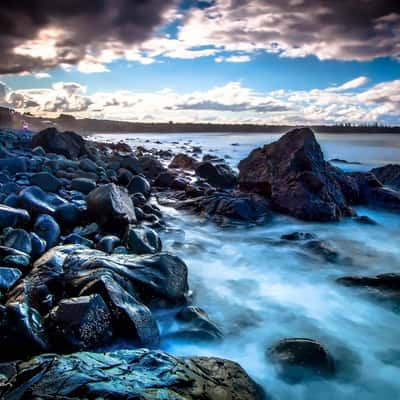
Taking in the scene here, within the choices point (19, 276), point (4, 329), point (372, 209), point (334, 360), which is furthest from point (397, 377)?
point (372, 209)

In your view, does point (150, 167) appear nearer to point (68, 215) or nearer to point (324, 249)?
point (68, 215)

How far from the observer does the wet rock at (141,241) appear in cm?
484

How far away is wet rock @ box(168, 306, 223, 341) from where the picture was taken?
11.1ft

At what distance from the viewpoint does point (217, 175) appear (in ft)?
40.2

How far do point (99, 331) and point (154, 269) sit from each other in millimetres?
1071

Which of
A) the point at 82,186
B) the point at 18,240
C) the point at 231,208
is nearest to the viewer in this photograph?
the point at 18,240

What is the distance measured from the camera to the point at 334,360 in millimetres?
3211

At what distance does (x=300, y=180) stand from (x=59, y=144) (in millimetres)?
8365

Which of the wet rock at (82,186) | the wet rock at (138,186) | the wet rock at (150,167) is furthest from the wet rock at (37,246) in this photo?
the wet rock at (150,167)

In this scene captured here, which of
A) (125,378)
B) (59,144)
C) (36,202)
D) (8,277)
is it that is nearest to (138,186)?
(36,202)

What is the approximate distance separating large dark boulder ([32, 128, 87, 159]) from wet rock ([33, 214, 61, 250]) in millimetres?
7450

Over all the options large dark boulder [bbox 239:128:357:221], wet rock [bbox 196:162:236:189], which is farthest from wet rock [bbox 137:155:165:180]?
large dark boulder [bbox 239:128:357:221]

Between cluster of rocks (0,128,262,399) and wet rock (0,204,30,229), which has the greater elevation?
wet rock (0,204,30,229)

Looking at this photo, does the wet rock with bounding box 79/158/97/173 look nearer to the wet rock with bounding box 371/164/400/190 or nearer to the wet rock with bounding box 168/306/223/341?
the wet rock with bounding box 168/306/223/341
